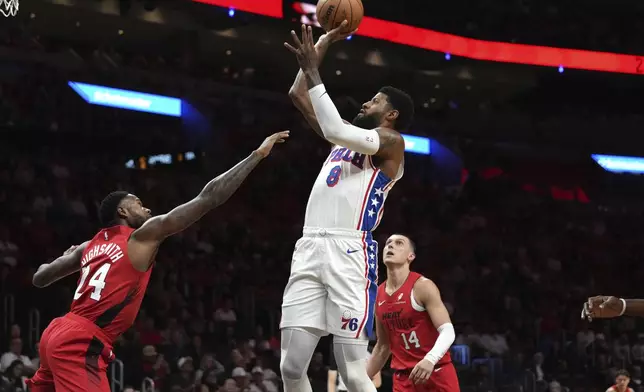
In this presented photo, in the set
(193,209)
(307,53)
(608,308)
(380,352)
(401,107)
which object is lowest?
(380,352)

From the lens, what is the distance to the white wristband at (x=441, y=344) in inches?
265

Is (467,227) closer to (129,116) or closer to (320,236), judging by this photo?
(129,116)

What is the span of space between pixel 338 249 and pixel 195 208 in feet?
3.20

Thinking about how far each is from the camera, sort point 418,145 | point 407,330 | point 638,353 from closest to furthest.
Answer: point 407,330, point 638,353, point 418,145

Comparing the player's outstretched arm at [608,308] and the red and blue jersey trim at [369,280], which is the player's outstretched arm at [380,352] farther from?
the player's outstretched arm at [608,308]

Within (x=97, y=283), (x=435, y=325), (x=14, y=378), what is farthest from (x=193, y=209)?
(x=14, y=378)

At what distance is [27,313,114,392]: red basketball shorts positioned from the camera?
5695mm

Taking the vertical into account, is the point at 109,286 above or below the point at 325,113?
below

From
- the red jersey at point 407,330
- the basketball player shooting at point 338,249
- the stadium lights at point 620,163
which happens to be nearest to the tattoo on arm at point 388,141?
the basketball player shooting at point 338,249

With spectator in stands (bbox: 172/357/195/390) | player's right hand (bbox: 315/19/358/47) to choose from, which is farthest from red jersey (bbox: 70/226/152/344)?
spectator in stands (bbox: 172/357/195/390)

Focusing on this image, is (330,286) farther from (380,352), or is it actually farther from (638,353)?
(638,353)

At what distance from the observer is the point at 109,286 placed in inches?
232

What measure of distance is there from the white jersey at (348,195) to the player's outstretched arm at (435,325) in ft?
4.12

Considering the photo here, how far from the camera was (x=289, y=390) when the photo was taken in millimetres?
5660
